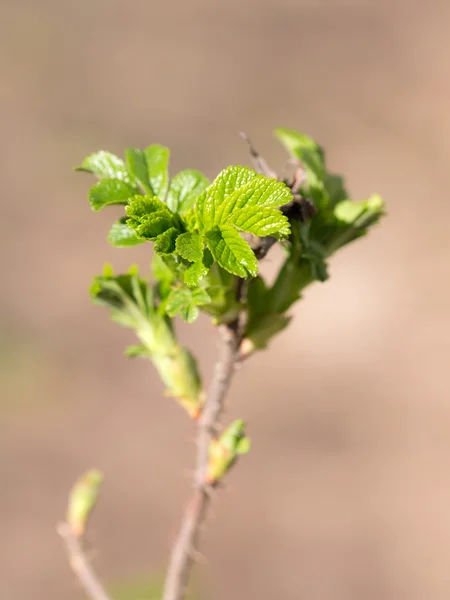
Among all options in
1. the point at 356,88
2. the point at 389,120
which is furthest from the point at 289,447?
the point at 356,88

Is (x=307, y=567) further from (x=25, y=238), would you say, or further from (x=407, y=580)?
(x=25, y=238)

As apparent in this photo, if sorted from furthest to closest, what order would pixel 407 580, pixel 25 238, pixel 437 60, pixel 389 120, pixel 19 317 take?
pixel 437 60, pixel 389 120, pixel 25 238, pixel 19 317, pixel 407 580

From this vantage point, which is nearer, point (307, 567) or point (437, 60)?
point (307, 567)

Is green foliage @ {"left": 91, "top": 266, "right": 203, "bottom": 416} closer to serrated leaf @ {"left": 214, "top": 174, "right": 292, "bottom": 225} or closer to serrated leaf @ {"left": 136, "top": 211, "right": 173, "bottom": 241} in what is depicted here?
serrated leaf @ {"left": 136, "top": 211, "right": 173, "bottom": 241}

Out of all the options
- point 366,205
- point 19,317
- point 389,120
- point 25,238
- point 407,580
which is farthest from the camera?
point 389,120

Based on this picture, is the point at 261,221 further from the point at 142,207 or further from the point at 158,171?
the point at 158,171

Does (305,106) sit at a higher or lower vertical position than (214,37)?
lower
